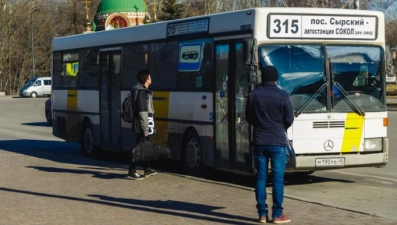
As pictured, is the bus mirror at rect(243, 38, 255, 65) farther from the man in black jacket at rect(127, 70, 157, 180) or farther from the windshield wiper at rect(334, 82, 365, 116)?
the man in black jacket at rect(127, 70, 157, 180)

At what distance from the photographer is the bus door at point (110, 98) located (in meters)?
18.5

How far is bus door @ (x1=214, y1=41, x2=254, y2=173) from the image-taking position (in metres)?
13.6

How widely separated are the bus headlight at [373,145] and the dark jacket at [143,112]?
357 centimetres

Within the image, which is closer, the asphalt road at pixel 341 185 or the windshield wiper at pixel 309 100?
the asphalt road at pixel 341 185

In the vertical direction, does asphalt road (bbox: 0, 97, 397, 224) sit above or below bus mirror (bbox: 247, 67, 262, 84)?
below

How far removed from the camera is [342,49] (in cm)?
1368

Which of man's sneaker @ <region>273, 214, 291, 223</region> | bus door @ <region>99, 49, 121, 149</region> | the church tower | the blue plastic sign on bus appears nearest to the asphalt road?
bus door @ <region>99, 49, 121, 149</region>

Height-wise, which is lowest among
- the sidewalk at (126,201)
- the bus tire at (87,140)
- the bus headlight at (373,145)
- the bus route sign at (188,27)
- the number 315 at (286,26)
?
the sidewalk at (126,201)

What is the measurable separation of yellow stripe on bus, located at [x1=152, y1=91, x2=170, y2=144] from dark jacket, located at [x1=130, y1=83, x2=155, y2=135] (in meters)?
1.75

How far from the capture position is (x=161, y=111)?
654 inches

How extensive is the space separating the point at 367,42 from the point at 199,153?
3.51 meters

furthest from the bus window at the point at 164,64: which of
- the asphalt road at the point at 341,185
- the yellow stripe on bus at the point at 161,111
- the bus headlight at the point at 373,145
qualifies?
the bus headlight at the point at 373,145

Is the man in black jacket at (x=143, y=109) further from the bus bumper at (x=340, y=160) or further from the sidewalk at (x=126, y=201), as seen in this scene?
the bus bumper at (x=340, y=160)

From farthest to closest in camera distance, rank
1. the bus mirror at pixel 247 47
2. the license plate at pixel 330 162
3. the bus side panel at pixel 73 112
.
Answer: the bus side panel at pixel 73 112 → the license plate at pixel 330 162 → the bus mirror at pixel 247 47
